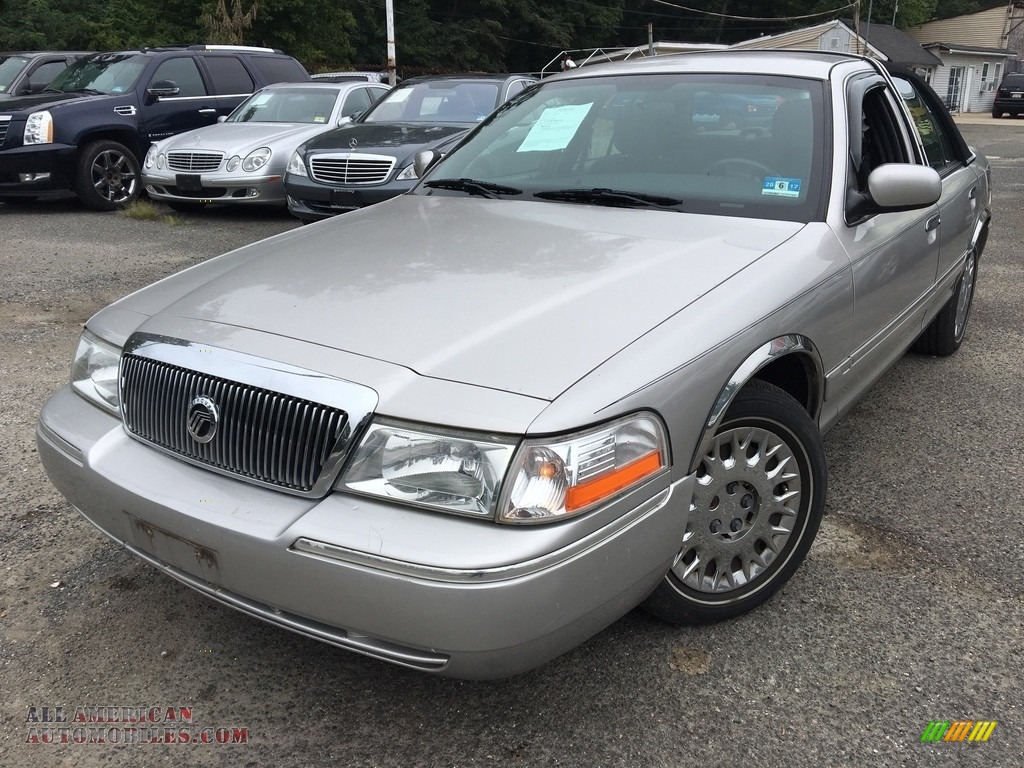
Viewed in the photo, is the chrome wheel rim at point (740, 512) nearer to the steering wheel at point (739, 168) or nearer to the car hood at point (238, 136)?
the steering wheel at point (739, 168)

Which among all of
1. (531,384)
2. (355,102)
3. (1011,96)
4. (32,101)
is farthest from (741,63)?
(1011,96)

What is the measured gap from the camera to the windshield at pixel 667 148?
9.96ft

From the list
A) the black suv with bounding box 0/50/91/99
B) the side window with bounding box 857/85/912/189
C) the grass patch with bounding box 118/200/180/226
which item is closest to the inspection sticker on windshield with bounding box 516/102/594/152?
the side window with bounding box 857/85/912/189

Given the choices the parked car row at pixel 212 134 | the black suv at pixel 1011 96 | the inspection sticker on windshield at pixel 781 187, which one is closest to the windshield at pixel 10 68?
the parked car row at pixel 212 134

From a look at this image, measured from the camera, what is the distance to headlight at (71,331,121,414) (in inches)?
98.6

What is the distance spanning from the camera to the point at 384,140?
28.5ft

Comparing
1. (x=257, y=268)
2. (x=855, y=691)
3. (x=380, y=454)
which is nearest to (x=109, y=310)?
(x=257, y=268)

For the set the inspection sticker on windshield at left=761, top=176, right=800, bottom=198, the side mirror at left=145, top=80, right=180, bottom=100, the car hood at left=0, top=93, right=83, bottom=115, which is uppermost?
the inspection sticker on windshield at left=761, top=176, right=800, bottom=198

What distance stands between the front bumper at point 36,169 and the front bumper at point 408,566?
8.65m

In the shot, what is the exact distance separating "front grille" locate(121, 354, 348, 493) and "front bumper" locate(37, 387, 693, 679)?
0.05 meters

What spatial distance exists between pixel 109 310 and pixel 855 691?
2399 mm

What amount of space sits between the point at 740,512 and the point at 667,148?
56.4 inches

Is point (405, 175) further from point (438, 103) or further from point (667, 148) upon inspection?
point (667, 148)

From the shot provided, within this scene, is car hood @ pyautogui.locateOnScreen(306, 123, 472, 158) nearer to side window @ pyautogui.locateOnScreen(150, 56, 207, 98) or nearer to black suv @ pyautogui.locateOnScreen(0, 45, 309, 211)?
black suv @ pyautogui.locateOnScreen(0, 45, 309, 211)
